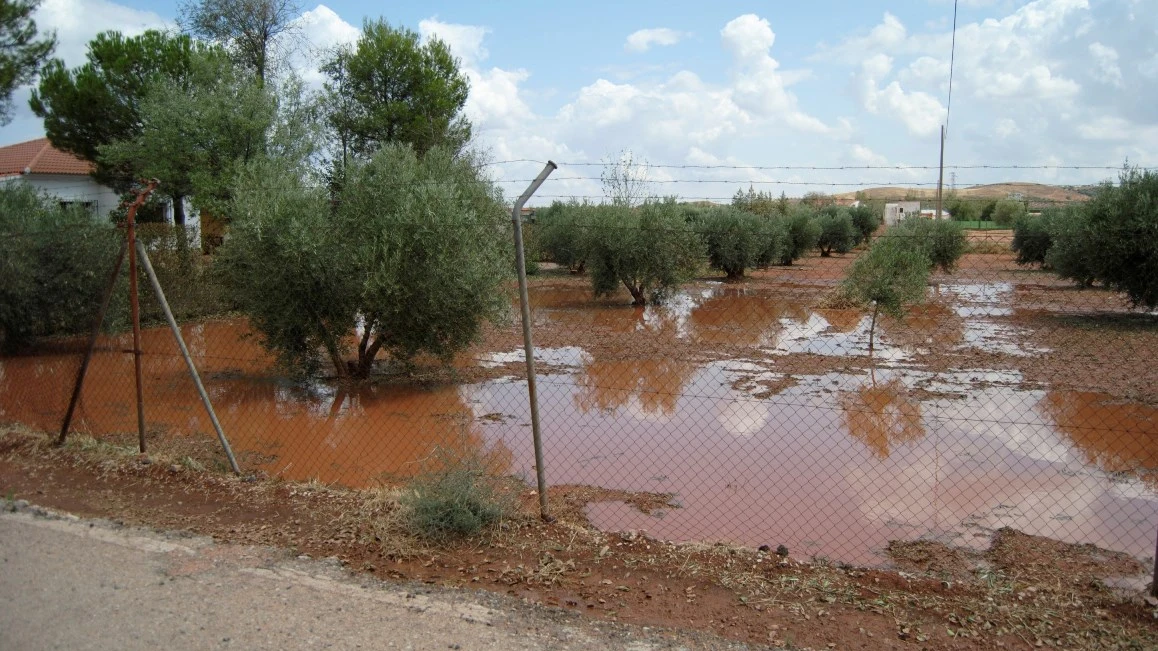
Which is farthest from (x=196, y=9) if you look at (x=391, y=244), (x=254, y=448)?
(x=254, y=448)

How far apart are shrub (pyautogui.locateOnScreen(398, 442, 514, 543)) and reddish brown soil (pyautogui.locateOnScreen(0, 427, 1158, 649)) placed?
4.8 inches

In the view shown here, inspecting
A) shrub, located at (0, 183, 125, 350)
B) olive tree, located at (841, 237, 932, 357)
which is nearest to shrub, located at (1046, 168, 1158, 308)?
olive tree, located at (841, 237, 932, 357)

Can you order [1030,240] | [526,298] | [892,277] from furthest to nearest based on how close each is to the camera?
[1030,240]
[892,277]
[526,298]

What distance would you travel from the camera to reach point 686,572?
495 centimetres

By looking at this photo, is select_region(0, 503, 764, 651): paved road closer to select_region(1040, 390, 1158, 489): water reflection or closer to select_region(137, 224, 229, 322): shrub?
select_region(1040, 390, 1158, 489): water reflection

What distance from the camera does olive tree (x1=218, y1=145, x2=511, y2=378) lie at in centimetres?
1314

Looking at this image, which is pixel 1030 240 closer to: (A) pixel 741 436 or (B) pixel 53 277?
(A) pixel 741 436

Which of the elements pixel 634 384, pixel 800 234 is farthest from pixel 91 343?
pixel 800 234

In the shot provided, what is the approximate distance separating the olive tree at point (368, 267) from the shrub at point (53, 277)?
334cm

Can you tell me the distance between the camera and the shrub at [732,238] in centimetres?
3344

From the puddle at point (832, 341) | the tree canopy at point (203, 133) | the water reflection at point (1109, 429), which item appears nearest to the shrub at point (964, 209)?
the puddle at point (832, 341)

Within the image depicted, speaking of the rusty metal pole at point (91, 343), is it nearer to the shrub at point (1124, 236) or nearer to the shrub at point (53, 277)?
the shrub at point (53, 277)

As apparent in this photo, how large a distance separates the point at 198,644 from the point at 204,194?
2122 centimetres

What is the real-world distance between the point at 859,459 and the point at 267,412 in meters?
8.67
